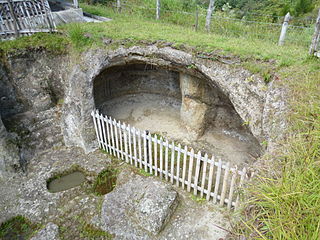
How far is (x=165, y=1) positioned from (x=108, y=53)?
7573 mm

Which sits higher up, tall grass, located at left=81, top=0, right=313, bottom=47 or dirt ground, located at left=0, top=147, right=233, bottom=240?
→ tall grass, located at left=81, top=0, right=313, bottom=47

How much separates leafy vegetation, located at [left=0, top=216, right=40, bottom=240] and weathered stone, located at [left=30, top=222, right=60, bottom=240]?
0.67ft

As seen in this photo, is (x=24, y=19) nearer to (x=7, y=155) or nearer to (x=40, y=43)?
(x=40, y=43)

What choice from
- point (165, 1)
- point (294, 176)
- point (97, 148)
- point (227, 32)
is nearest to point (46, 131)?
point (97, 148)

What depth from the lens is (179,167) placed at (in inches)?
253

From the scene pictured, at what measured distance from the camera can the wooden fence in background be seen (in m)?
7.44

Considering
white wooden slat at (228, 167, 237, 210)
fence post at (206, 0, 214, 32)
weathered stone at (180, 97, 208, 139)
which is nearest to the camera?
white wooden slat at (228, 167, 237, 210)

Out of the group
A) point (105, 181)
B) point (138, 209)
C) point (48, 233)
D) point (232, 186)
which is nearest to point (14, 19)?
point (105, 181)

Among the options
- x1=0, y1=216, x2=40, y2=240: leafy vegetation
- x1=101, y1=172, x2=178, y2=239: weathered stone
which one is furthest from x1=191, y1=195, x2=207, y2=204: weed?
x1=0, y1=216, x2=40, y2=240: leafy vegetation

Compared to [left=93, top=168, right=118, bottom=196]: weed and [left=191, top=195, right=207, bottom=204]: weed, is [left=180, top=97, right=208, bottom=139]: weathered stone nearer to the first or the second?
[left=191, top=195, right=207, bottom=204]: weed

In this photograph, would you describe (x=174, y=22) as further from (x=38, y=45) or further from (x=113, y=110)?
(x=38, y=45)

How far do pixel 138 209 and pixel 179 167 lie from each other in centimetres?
157

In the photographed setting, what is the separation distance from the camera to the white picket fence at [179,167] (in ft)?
18.4

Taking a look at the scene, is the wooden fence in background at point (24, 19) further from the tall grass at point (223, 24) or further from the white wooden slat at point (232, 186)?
the white wooden slat at point (232, 186)
